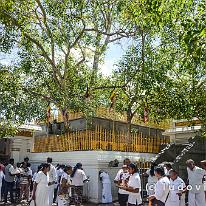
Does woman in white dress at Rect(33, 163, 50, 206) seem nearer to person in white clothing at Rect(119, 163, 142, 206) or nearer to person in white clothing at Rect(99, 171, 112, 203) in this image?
person in white clothing at Rect(119, 163, 142, 206)

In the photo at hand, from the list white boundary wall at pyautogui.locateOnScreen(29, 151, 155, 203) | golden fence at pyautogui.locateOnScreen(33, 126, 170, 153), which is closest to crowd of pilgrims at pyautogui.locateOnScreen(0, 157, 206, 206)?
white boundary wall at pyautogui.locateOnScreen(29, 151, 155, 203)

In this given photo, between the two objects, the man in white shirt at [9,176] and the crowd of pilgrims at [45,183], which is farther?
the man in white shirt at [9,176]

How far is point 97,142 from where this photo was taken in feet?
55.4

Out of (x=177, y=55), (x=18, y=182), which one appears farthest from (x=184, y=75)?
(x=18, y=182)

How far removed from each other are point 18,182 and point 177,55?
33.9 feet

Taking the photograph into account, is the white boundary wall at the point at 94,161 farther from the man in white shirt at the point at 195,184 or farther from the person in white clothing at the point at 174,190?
the person in white clothing at the point at 174,190

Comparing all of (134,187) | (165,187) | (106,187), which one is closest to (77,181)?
(106,187)

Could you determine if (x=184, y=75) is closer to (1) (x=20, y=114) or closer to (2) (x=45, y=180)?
(1) (x=20, y=114)

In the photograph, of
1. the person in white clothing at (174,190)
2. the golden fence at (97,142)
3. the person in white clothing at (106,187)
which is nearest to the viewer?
the person in white clothing at (174,190)

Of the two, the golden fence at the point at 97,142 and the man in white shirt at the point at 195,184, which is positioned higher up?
the golden fence at the point at 97,142

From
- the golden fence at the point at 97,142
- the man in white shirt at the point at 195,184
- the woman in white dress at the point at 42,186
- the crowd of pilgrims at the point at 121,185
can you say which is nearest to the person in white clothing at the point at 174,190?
the crowd of pilgrims at the point at 121,185

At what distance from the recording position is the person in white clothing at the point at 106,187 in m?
15.3

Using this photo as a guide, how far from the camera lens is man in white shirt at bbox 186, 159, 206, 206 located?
36.0 feet

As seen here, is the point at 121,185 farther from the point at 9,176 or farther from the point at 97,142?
the point at 97,142
